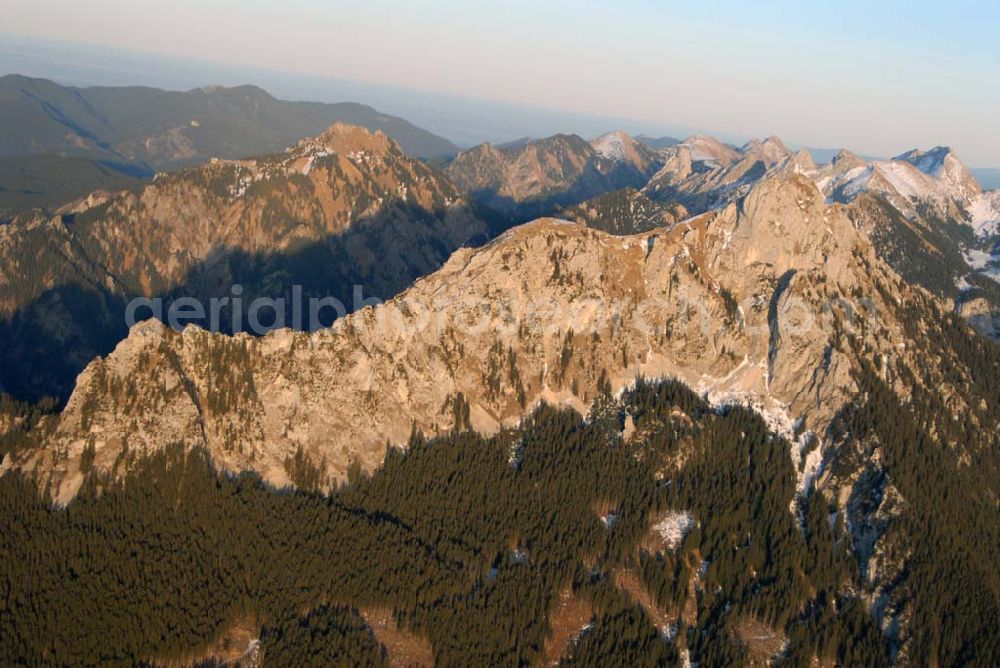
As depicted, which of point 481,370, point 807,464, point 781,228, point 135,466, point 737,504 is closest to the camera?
point 135,466

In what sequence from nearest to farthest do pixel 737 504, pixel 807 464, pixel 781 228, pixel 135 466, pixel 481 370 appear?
pixel 135 466
pixel 737 504
pixel 807 464
pixel 481 370
pixel 781 228

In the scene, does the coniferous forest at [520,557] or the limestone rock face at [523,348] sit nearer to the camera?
the coniferous forest at [520,557]

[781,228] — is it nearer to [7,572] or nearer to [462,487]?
[462,487]

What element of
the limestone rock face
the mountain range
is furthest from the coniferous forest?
the limestone rock face

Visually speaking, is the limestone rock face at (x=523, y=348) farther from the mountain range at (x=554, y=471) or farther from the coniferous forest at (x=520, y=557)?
the coniferous forest at (x=520, y=557)

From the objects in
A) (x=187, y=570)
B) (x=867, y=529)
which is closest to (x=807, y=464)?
(x=867, y=529)

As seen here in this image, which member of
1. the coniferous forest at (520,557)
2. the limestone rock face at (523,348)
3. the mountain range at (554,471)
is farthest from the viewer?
the limestone rock face at (523,348)

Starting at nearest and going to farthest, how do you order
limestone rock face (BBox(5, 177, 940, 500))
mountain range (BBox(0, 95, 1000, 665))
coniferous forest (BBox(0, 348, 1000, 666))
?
coniferous forest (BBox(0, 348, 1000, 666))
mountain range (BBox(0, 95, 1000, 665))
limestone rock face (BBox(5, 177, 940, 500))

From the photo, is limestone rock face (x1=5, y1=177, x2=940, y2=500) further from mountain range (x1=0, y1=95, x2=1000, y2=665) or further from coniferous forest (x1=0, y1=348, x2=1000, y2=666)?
coniferous forest (x1=0, y1=348, x2=1000, y2=666)

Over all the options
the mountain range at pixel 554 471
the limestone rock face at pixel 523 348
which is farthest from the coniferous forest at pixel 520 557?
the limestone rock face at pixel 523 348
